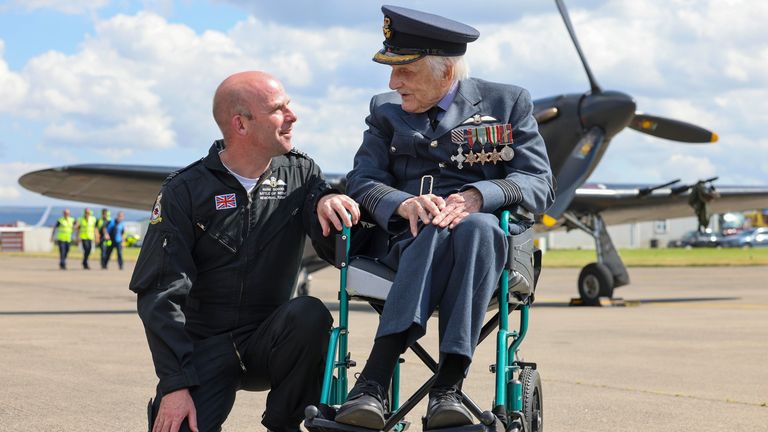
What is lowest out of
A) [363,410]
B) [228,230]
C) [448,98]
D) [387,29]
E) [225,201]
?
[363,410]

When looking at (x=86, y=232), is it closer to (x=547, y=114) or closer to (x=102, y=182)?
(x=102, y=182)

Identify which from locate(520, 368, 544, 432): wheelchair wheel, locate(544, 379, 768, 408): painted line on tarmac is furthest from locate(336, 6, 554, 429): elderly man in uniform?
locate(544, 379, 768, 408): painted line on tarmac

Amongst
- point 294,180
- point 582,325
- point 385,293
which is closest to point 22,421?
point 294,180

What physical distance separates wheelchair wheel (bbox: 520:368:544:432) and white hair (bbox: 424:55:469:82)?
3.75 feet

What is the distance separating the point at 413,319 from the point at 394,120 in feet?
2.96

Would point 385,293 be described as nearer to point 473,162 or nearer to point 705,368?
point 473,162

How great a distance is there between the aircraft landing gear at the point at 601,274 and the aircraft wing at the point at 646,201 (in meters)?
0.70

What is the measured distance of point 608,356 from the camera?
820 centimetres

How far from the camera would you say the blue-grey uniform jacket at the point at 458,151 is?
3732 millimetres

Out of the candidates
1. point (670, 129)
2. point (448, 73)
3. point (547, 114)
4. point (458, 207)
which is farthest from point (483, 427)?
point (670, 129)

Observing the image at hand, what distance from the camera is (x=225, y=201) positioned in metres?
3.75

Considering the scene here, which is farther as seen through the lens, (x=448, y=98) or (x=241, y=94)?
(x=448, y=98)

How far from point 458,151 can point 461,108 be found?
0.17m

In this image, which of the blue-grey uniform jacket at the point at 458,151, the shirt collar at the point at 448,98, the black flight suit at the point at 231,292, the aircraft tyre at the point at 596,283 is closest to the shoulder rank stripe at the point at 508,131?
the blue-grey uniform jacket at the point at 458,151
